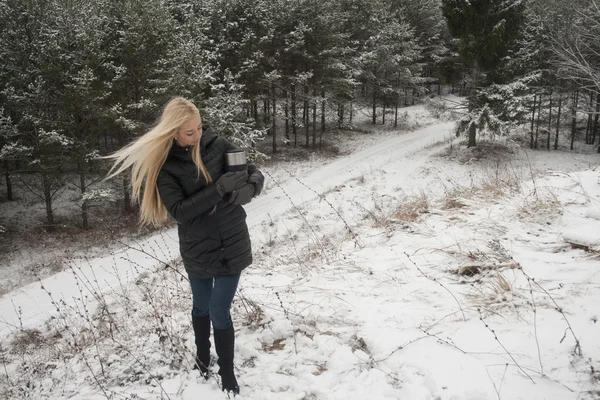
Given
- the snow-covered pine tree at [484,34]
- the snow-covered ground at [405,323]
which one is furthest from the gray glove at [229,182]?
the snow-covered pine tree at [484,34]

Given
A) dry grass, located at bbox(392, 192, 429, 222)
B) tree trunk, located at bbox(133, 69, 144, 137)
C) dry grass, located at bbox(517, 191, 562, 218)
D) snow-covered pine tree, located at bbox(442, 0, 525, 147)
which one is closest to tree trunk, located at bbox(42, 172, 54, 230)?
tree trunk, located at bbox(133, 69, 144, 137)

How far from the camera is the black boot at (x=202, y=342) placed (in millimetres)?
3098

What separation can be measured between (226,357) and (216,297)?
1.67 ft

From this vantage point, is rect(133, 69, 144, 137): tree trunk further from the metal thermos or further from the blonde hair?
the metal thermos

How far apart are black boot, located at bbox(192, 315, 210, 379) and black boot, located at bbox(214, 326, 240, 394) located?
0.22 meters

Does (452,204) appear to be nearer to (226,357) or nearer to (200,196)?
(226,357)

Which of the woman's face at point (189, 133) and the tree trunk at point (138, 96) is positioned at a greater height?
the tree trunk at point (138, 96)

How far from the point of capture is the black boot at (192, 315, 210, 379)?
122 inches

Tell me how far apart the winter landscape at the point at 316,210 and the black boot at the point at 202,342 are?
0.37ft

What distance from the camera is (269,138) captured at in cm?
3094

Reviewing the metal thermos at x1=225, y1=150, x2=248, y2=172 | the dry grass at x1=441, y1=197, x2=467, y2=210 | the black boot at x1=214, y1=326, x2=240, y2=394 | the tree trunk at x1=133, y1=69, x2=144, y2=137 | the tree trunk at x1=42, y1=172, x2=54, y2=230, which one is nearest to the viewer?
the metal thermos at x1=225, y1=150, x2=248, y2=172

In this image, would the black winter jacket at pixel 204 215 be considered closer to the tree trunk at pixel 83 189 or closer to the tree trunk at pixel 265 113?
the tree trunk at pixel 83 189

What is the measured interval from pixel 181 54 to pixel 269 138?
1371cm

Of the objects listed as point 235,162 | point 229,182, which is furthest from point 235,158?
point 229,182
